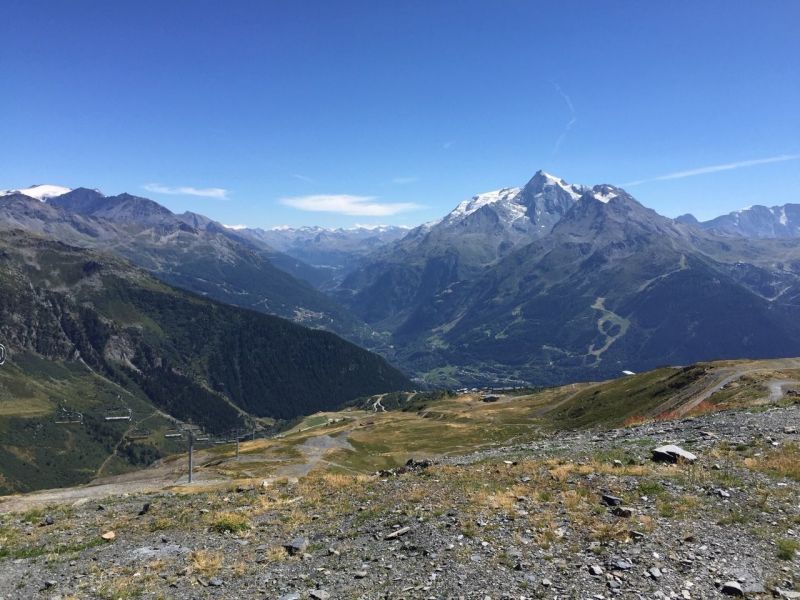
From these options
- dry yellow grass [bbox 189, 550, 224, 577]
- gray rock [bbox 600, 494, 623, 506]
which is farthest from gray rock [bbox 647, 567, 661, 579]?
dry yellow grass [bbox 189, 550, 224, 577]

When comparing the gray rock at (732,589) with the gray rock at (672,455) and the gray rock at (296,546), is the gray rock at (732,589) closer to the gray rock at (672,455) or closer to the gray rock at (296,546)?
the gray rock at (672,455)

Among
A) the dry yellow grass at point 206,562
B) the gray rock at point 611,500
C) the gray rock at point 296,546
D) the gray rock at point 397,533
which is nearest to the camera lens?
the dry yellow grass at point 206,562

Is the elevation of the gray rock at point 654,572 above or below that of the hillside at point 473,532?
above

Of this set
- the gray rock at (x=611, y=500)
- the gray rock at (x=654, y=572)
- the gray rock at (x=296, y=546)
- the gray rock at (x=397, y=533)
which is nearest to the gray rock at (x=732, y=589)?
the gray rock at (x=654, y=572)

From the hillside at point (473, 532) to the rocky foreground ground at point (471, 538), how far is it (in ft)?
0.28

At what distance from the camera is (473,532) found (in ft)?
70.2

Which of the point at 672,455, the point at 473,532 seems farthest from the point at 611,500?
the point at 672,455

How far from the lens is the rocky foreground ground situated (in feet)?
57.5

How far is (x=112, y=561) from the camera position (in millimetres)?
22797

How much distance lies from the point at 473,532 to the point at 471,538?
435 mm

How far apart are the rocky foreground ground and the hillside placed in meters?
0.09

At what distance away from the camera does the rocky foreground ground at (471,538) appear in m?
17.5

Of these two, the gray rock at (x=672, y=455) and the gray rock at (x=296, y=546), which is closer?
the gray rock at (x=296, y=546)

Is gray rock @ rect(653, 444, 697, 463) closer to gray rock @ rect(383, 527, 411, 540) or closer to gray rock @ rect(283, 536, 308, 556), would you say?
gray rock @ rect(383, 527, 411, 540)
